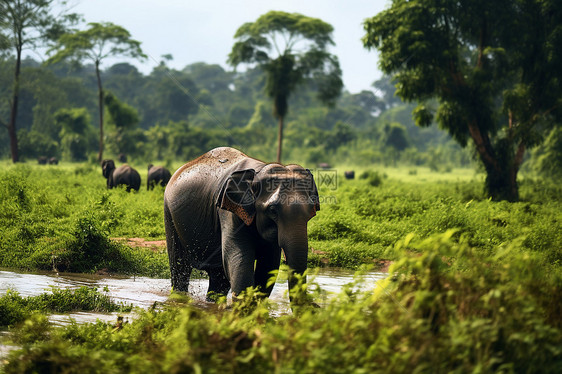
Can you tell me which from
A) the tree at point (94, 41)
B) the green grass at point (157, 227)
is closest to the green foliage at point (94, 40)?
the tree at point (94, 41)

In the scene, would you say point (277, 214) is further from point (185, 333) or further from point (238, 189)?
point (185, 333)

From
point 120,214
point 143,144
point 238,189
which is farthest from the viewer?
point 143,144

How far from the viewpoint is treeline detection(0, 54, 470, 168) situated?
50.5m

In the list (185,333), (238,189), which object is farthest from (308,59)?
(185,333)

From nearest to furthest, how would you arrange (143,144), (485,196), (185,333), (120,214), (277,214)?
(185,333)
(277,214)
(120,214)
(485,196)
(143,144)

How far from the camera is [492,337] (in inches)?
141

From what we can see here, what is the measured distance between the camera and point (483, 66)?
22.6 meters

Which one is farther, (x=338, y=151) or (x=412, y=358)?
(x=338, y=151)

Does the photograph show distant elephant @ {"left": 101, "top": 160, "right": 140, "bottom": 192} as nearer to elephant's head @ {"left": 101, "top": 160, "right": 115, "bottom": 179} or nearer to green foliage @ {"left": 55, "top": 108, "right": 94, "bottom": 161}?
elephant's head @ {"left": 101, "top": 160, "right": 115, "bottom": 179}

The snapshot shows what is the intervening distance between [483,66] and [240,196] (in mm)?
18361

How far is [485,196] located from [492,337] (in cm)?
1924

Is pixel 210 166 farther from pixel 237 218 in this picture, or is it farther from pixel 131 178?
pixel 131 178

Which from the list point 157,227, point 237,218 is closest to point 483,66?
point 157,227

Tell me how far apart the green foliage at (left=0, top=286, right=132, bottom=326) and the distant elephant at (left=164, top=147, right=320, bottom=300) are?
1.24 meters
